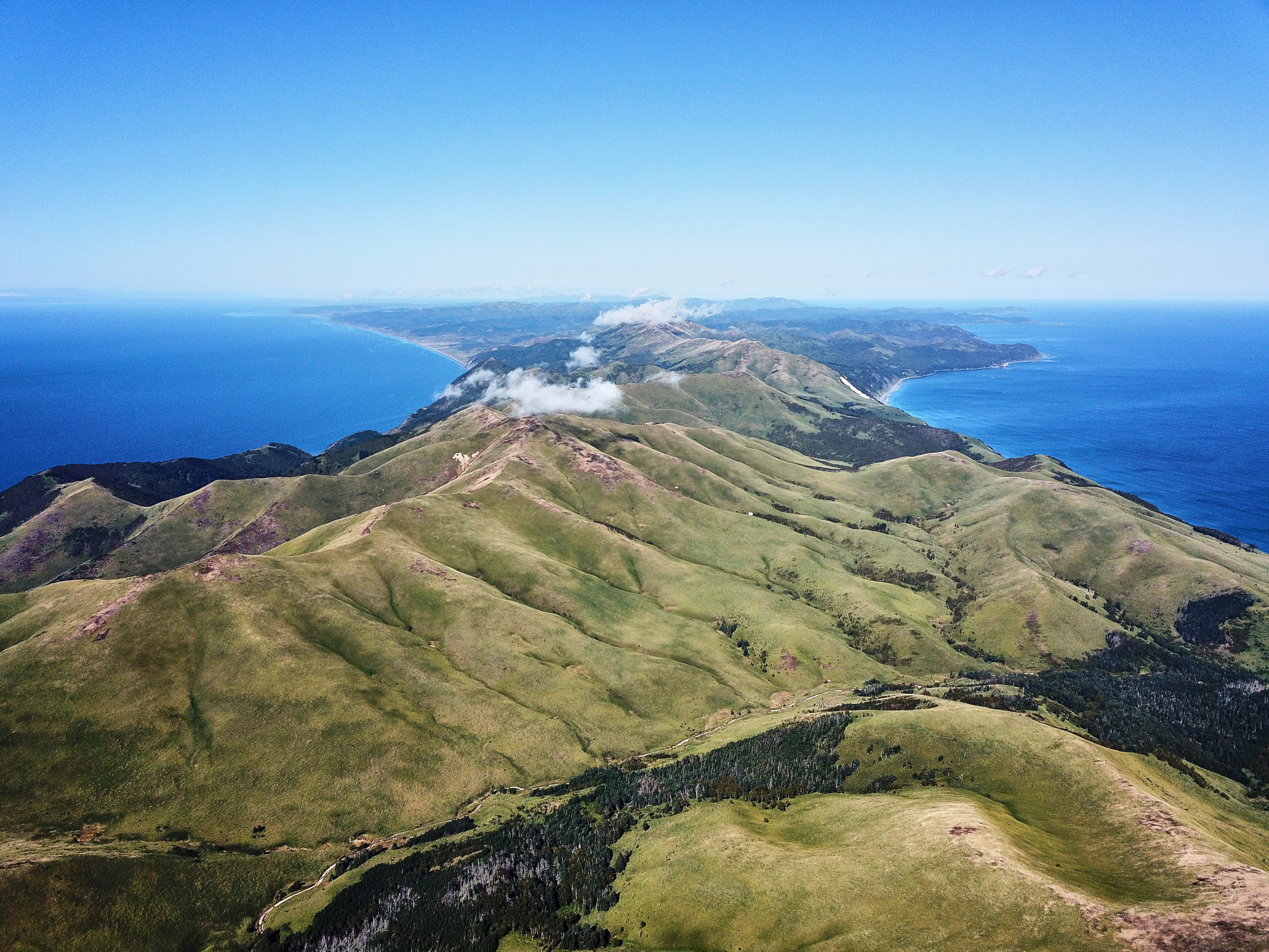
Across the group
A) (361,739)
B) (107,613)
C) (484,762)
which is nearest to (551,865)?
(484,762)

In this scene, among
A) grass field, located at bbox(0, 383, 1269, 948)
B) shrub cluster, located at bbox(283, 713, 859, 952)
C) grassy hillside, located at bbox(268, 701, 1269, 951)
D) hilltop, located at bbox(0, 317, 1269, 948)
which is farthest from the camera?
shrub cluster, located at bbox(283, 713, 859, 952)

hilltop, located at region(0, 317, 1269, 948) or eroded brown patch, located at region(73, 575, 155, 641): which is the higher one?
eroded brown patch, located at region(73, 575, 155, 641)

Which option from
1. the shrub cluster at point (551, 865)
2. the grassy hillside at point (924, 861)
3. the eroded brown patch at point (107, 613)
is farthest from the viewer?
the eroded brown patch at point (107, 613)

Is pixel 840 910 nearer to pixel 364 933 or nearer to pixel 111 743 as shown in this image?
pixel 364 933

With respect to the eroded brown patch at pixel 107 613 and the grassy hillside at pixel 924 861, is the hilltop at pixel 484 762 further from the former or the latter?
the eroded brown patch at pixel 107 613

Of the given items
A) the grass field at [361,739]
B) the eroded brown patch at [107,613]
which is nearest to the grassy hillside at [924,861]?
the grass field at [361,739]

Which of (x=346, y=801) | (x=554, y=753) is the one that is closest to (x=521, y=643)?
(x=554, y=753)

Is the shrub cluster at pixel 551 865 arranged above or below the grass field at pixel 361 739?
below

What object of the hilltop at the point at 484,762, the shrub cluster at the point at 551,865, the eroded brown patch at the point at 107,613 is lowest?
the shrub cluster at the point at 551,865

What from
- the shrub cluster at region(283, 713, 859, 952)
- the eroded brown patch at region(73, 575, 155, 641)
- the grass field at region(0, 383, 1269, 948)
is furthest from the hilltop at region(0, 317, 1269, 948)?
the shrub cluster at region(283, 713, 859, 952)

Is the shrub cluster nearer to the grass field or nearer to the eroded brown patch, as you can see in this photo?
the grass field

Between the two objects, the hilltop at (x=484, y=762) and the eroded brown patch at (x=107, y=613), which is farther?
the eroded brown patch at (x=107, y=613)
